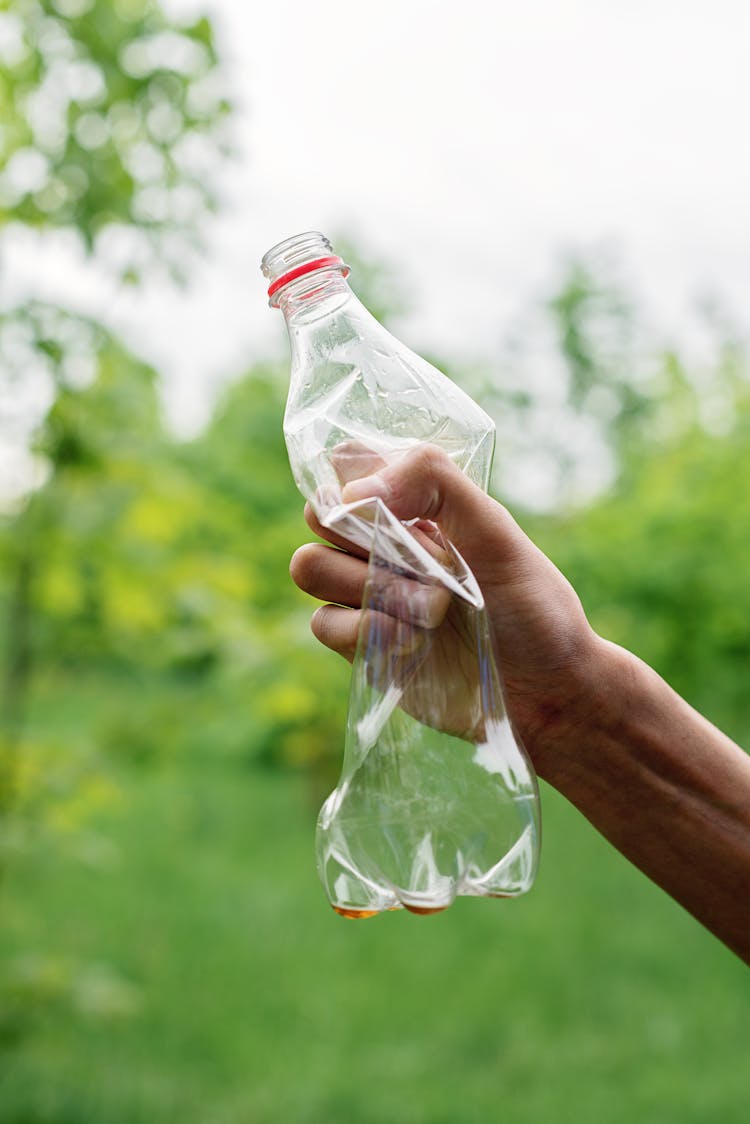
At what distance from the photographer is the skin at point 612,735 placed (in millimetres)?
1118

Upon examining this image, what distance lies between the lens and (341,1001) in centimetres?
445

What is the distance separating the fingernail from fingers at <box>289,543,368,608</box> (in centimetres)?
14

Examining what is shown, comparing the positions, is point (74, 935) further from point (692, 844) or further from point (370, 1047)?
point (692, 844)

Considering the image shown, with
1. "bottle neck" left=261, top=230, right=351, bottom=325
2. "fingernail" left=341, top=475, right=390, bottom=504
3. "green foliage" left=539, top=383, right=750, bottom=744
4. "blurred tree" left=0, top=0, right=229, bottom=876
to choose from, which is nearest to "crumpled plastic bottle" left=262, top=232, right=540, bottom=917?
"fingernail" left=341, top=475, right=390, bottom=504

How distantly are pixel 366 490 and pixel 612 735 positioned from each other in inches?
15.8

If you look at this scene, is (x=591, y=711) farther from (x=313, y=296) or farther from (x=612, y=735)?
(x=313, y=296)

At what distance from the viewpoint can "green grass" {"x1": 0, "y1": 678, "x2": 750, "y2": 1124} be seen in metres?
3.57

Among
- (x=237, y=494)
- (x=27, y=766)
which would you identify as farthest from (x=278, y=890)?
(x=27, y=766)

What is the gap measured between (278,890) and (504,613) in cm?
513

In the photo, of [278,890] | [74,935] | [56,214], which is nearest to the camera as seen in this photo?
[56,214]

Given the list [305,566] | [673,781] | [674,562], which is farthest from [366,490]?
[674,562]

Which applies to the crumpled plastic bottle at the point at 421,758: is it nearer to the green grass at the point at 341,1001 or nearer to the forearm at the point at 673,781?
the forearm at the point at 673,781

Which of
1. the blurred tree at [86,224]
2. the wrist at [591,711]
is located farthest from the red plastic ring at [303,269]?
the blurred tree at [86,224]

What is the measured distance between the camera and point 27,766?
8.60 ft
